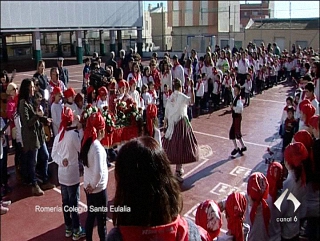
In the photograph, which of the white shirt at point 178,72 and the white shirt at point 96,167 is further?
the white shirt at point 178,72

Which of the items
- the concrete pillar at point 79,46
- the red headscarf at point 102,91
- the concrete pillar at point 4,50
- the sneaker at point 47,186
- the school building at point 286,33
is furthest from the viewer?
the school building at point 286,33

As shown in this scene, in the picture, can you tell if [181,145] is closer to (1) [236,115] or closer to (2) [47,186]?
(1) [236,115]

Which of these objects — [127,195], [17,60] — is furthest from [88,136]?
[17,60]

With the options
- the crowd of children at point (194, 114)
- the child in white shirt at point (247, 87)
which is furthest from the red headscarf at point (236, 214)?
the child in white shirt at point (247, 87)

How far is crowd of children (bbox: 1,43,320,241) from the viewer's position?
360 cm

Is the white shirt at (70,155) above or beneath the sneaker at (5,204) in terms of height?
above

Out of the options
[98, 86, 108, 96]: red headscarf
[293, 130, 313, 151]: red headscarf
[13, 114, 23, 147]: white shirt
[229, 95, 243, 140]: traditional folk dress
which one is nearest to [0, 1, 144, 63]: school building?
[98, 86, 108, 96]: red headscarf

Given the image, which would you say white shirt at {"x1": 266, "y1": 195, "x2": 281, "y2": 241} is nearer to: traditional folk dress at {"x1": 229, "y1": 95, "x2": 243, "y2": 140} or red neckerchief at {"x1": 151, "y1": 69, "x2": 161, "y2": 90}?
traditional folk dress at {"x1": 229, "y1": 95, "x2": 243, "y2": 140}

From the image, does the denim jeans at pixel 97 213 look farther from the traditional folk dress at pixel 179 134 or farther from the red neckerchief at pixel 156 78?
the red neckerchief at pixel 156 78

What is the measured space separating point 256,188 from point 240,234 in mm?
624

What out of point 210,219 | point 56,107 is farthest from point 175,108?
point 210,219

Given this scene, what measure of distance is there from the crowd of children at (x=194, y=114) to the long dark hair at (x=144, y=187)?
91 centimetres

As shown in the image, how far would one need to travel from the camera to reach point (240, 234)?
2.98 meters

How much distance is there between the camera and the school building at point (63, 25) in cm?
2317
